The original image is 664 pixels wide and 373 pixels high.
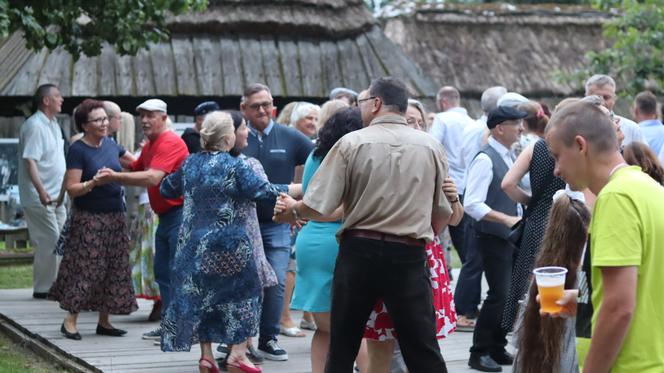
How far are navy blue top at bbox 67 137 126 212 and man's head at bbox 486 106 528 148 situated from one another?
3096 mm

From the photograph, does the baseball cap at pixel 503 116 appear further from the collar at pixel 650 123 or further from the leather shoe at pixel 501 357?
the collar at pixel 650 123

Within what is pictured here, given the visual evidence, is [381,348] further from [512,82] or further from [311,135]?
[512,82]

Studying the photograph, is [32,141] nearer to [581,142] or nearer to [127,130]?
[127,130]

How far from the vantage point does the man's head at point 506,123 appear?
832 centimetres

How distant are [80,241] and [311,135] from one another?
223 cm

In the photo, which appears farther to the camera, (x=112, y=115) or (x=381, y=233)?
(x=112, y=115)

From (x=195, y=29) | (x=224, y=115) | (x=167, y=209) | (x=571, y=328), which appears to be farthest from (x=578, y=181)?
(x=195, y=29)

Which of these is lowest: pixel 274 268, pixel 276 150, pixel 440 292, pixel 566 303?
pixel 274 268

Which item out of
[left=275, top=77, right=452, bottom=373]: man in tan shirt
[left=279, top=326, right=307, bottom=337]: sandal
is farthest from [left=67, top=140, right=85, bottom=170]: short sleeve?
[left=275, top=77, right=452, bottom=373]: man in tan shirt

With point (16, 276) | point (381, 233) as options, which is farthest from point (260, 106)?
point (16, 276)

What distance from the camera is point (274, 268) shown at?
8.57m

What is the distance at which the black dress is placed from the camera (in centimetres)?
749

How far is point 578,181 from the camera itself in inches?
154

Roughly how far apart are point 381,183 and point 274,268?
9.40ft
